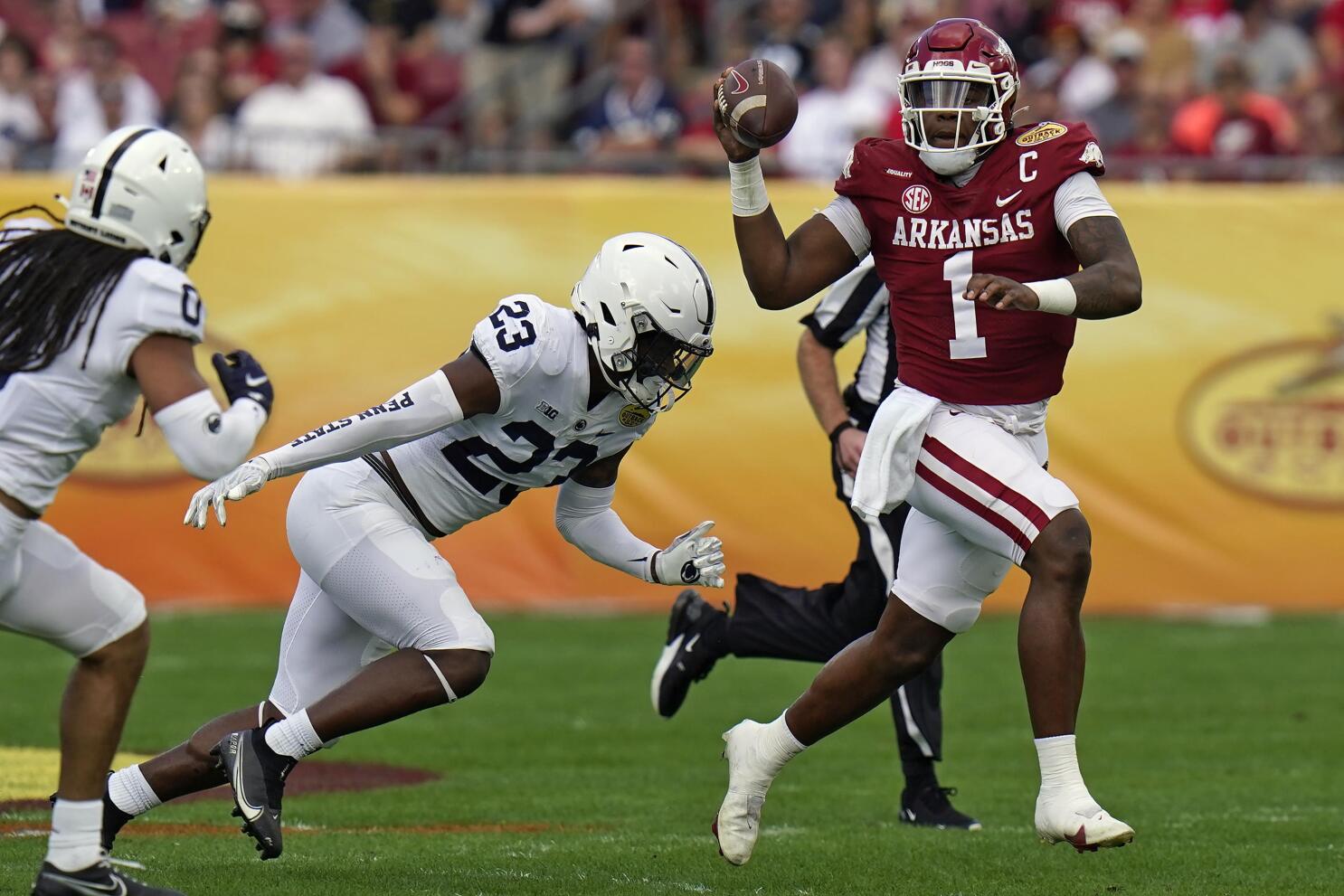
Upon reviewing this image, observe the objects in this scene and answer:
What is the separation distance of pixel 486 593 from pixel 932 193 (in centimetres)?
624

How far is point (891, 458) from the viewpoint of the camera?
482cm

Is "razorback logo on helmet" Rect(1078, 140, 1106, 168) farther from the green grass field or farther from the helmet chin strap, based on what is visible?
the green grass field

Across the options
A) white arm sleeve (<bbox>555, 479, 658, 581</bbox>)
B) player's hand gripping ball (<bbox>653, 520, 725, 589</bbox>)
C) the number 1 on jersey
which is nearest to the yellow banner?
white arm sleeve (<bbox>555, 479, 658, 581</bbox>)

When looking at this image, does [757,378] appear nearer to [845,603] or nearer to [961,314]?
[845,603]

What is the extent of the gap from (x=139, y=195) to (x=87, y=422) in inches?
22.3

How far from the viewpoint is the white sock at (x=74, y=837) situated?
4297 mm

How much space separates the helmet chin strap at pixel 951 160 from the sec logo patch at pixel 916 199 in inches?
2.5

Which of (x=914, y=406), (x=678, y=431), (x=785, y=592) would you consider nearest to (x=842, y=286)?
(x=785, y=592)

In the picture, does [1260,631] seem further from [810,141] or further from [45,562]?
[45,562]

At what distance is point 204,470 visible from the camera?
441 cm

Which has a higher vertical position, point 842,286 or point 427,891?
point 842,286

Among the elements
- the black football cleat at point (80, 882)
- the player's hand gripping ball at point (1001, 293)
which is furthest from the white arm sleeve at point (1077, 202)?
the black football cleat at point (80, 882)

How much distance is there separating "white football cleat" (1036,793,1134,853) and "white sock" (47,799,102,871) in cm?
217

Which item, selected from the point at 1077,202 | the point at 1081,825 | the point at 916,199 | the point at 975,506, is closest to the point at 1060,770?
the point at 1081,825
